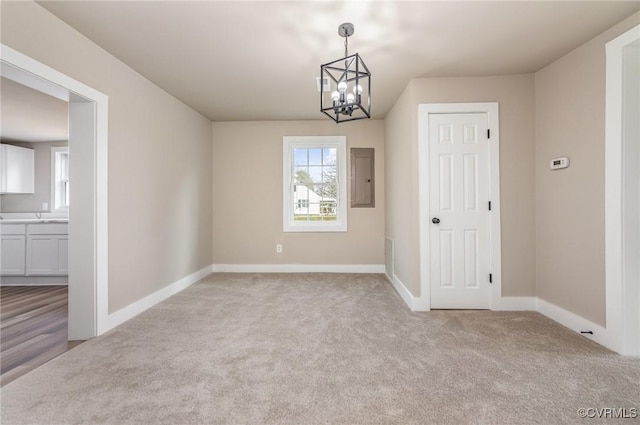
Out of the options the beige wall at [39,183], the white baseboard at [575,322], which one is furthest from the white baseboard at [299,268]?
the beige wall at [39,183]

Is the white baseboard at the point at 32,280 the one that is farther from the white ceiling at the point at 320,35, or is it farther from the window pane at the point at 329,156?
the window pane at the point at 329,156

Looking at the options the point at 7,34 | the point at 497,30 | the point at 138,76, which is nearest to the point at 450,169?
the point at 497,30

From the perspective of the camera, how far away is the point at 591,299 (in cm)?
261

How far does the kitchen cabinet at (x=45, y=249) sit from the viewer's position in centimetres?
442

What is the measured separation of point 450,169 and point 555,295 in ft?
5.34

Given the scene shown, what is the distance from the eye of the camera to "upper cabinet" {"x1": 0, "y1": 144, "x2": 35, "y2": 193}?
16.8ft

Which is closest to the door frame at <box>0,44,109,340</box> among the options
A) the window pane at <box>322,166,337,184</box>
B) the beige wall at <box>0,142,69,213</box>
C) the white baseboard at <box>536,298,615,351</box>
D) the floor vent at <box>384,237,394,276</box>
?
the window pane at <box>322,166,337,184</box>

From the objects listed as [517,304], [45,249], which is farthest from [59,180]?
[517,304]

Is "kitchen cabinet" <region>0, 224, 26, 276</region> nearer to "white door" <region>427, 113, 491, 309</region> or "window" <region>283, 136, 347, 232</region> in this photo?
"window" <region>283, 136, 347, 232</region>

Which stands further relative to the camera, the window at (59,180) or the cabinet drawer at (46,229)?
the window at (59,180)

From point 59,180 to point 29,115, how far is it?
5.82 ft

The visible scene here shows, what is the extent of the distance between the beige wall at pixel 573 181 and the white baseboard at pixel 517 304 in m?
0.13

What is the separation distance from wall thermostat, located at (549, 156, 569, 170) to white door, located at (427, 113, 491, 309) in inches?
22.8

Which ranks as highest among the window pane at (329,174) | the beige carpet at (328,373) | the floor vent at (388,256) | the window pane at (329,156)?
the window pane at (329,156)
